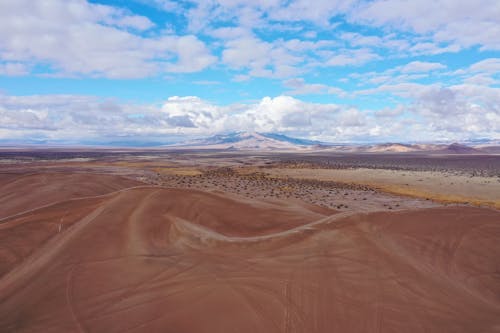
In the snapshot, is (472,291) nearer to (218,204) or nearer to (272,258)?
(272,258)

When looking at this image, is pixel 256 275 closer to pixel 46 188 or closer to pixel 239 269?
pixel 239 269

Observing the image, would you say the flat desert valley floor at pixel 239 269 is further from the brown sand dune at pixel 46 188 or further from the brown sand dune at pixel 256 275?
the brown sand dune at pixel 46 188

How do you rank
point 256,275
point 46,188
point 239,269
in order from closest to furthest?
point 256,275 → point 239,269 → point 46,188

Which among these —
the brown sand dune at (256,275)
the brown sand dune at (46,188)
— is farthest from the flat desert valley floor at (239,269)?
the brown sand dune at (46,188)

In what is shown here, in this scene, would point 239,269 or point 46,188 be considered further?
point 46,188

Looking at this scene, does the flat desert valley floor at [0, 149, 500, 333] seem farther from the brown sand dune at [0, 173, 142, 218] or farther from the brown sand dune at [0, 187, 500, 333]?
the brown sand dune at [0, 173, 142, 218]

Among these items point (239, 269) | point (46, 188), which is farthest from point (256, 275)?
point (46, 188)

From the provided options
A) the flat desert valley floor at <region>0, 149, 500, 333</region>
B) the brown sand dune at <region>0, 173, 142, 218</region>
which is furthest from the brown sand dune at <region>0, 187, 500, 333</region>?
the brown sand dune at <region>0, 173, 142, 218</region>
